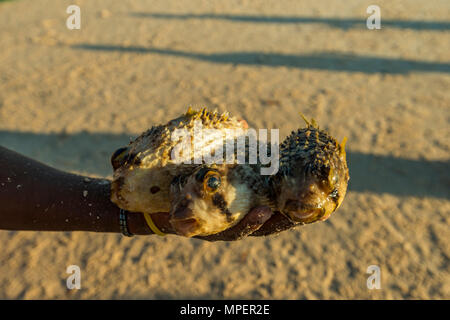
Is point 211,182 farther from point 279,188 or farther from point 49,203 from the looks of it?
point 49,203

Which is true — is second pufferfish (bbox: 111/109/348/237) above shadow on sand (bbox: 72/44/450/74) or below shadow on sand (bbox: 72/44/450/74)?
below

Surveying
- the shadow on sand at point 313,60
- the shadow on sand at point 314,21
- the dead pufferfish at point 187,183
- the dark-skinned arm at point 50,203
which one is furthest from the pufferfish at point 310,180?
the shadow on sand at point 314,21

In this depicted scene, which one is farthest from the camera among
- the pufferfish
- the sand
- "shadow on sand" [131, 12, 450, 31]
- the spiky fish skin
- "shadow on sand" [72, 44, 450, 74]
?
"shadow on sand" [131, 12, 450, 31]

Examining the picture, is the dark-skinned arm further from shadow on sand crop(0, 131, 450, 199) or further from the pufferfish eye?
shadow on sand crop(0, 131, 450, 199)

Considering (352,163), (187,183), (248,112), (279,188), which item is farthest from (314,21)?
(187,183)

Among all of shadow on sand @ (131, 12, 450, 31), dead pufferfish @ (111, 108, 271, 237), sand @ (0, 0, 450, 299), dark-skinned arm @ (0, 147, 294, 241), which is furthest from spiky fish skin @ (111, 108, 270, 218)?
shadow on sand @ (131, 12, 450, 31)

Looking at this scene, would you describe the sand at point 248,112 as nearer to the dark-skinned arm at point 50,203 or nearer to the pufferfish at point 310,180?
the dark-skinned arm at point 50,203
